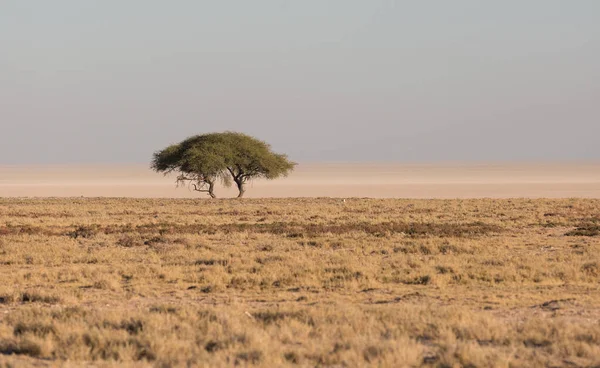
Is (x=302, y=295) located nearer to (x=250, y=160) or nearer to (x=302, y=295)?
(x=302, y=295)

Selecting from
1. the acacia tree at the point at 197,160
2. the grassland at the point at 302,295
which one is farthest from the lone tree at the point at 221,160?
the grassland at the point at 302,295

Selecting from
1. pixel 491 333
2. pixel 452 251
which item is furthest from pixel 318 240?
pixel 491 333

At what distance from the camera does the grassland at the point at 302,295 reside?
1153 cm

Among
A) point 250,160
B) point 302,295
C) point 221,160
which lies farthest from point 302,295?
point 250,160

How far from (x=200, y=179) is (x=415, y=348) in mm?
63794

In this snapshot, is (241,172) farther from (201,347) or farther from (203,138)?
(201,347)

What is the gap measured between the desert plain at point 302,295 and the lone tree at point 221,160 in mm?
35797

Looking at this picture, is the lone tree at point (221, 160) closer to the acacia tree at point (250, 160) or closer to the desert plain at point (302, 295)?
the acacia tree at point (250, 160)

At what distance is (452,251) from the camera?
2559cm

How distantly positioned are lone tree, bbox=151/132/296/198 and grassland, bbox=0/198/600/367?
3533cm

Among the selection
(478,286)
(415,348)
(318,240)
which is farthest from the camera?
(318,240)

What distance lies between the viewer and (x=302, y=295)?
17359mm

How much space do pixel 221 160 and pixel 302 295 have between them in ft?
178

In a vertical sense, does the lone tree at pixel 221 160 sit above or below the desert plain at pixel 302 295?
above
